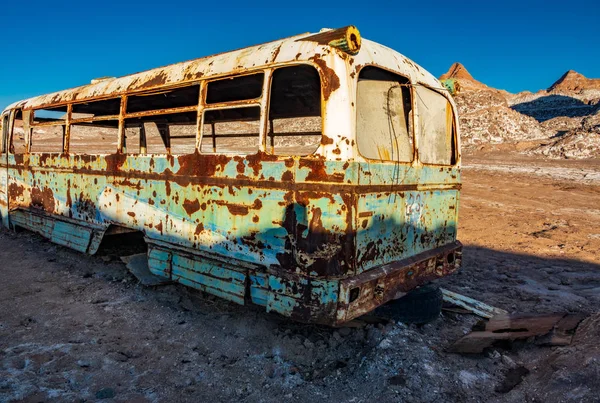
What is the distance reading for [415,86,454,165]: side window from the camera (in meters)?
3.99

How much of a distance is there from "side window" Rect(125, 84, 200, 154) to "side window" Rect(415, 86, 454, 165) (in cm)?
216

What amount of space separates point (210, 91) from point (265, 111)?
3.41ft

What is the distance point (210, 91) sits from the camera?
414cm

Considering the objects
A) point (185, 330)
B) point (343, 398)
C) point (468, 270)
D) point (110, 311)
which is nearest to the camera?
point (343, 398)

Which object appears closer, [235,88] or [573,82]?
[235,88]

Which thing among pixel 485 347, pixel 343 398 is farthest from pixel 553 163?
pixel 343 398

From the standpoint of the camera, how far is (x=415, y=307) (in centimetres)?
397

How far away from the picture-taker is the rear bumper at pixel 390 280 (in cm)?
312

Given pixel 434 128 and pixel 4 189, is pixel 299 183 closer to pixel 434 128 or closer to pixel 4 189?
pixel 434 128

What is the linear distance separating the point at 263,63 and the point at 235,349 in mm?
2420

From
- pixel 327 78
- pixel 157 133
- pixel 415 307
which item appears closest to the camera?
pixel 327 78

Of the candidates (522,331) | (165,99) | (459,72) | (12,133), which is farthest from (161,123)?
(459,72)

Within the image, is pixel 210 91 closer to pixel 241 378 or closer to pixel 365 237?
pixel 365 237

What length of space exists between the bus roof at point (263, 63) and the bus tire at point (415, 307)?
2004 mm
